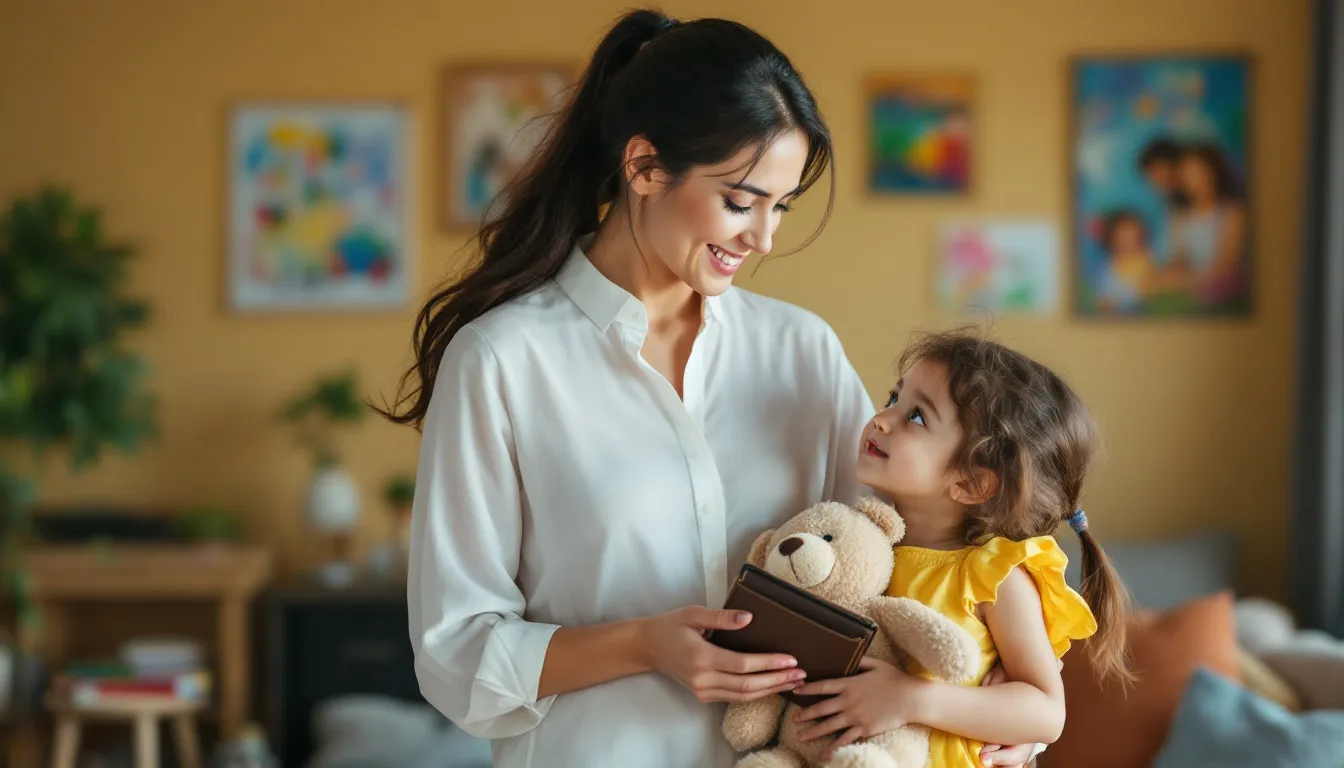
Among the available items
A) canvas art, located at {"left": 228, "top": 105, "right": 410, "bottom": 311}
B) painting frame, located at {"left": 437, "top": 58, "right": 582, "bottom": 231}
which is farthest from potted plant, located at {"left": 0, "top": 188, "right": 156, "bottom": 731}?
painting frame, located at {"left": 437, "top": 58, "right": 582, "bottom": 231}

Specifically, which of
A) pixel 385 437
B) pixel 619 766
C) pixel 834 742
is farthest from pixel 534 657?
pixel 385 437

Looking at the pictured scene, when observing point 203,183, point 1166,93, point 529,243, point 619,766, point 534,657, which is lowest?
point 619,766

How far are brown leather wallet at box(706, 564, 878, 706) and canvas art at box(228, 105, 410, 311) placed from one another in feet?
11.5

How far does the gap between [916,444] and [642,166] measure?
0.45 meters

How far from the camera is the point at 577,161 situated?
1.76 metres

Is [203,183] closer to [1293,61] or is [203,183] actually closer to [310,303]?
[310,303]

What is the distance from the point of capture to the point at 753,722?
1525 mm

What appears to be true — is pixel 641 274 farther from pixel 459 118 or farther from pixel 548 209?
pixel 459 118

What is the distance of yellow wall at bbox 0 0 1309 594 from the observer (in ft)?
15.2

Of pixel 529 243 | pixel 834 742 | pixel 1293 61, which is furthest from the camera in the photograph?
pixel 1293 61

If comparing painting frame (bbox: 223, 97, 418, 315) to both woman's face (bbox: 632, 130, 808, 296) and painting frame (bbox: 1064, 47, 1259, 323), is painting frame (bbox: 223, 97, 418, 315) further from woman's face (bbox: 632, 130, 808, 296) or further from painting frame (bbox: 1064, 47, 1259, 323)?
woman's face (bbox: 632, 130, 808, 296)

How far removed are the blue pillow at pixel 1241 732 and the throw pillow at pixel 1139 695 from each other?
0.06 m

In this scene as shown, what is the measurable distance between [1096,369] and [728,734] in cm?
342

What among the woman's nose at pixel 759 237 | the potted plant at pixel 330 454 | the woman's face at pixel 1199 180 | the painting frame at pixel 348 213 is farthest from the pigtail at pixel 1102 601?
the painting frame at pixel 348 213
